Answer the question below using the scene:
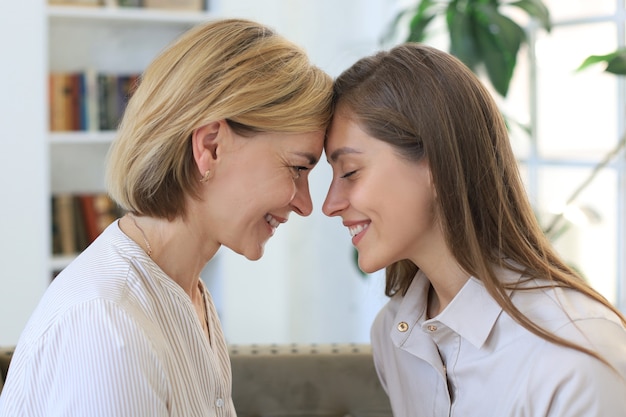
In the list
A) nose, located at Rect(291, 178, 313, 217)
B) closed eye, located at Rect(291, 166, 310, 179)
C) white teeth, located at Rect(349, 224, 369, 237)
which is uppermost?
closed eye, located at Rect(291, 166, 310, 179)

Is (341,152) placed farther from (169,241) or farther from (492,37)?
(492,37)

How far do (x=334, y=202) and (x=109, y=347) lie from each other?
22.9 inches

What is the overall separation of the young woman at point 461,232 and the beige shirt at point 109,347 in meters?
0.41

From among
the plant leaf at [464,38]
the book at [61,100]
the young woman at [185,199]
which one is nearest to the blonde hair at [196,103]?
the young woman at [185,199]

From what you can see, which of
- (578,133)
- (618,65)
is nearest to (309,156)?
(618,65)

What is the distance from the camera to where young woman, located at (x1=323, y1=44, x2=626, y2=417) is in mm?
1420

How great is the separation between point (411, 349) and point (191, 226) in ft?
1.59

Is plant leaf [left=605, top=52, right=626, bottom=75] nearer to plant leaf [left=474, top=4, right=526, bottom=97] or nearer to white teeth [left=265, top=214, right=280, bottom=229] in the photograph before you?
plant leaf [left=474, top=4, right=526, bottom=97]

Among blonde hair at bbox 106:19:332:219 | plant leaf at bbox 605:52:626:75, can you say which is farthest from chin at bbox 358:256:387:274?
plant leaf at bbox 605:52:626:75

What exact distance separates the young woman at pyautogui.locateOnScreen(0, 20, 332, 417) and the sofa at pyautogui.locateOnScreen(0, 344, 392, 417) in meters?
0.29

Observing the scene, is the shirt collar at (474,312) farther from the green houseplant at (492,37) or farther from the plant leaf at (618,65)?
the green houseplant at (492,37)

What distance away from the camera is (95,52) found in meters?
3.54

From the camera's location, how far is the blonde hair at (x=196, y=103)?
1387 mm

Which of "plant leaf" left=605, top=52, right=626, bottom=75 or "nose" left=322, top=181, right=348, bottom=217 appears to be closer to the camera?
"nose" left=322, top=181, right=348, bottom=217
